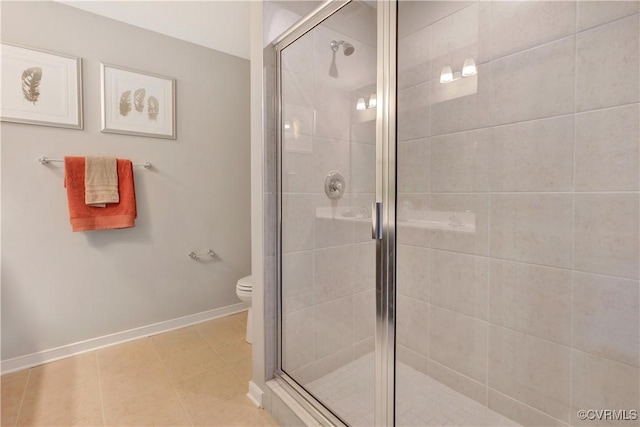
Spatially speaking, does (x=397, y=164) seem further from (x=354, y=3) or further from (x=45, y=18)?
(x=45, y=18)

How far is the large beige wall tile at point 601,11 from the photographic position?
3.60ft

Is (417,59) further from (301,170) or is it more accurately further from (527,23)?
(301,170)

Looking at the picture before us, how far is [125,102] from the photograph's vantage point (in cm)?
222

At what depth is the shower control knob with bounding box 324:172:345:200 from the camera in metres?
1.49

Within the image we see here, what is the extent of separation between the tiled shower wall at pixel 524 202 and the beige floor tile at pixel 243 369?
94cm

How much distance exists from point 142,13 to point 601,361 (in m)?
3.11

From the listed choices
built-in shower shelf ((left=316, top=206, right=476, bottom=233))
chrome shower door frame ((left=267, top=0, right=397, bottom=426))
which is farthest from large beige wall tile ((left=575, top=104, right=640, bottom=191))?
chrome shower door frame ((left=267, top=0, right=397, bottom=426))

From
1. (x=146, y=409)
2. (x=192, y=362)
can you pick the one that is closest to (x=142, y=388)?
(x=146, y=409)

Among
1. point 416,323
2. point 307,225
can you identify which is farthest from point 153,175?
point 416,323

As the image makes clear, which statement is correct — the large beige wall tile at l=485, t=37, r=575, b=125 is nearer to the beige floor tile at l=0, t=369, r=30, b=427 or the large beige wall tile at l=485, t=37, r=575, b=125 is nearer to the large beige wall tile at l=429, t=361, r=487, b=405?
the large beige wall tile at l=429, t=361, r=487, b=405

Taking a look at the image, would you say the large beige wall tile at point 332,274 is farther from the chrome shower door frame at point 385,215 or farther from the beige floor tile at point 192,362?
the beige floor tile at point 192,362

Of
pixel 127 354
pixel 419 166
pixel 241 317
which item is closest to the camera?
pixel 419 166

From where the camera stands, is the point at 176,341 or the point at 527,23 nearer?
the point at 527,23

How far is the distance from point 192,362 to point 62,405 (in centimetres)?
63
